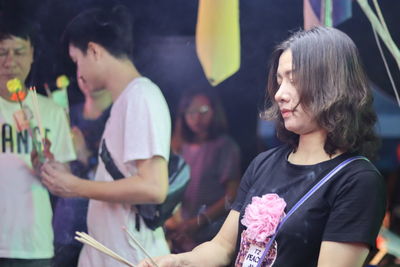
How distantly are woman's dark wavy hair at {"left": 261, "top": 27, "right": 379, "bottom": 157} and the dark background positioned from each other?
51.8 inches

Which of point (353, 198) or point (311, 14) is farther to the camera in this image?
point (311, 14)

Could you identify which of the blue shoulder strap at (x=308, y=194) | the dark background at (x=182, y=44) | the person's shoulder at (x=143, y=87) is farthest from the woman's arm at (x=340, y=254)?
the person's shoulder at (x=143, y=87)

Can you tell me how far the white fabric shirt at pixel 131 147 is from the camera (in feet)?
11.5

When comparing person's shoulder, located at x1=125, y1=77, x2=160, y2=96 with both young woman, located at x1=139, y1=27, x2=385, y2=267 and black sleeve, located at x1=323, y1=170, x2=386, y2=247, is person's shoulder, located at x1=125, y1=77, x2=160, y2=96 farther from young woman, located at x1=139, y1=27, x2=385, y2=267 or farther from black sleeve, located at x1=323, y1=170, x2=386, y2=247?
black sleeve, located at x1=323, y1=170, x2=386, y2=247

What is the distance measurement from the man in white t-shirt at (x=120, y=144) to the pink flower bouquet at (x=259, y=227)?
4.59ft

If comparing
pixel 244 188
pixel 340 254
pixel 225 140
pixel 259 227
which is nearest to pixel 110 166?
pixel 225 140

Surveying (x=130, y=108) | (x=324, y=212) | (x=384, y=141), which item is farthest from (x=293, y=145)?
(x=130, y=108)

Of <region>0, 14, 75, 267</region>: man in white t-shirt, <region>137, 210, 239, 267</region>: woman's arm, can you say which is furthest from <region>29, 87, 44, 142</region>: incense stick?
<region>137, 210, 239, 267</region>: woman's arm

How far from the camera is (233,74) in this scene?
348 cm

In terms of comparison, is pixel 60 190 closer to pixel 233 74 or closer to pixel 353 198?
pixel 233 74

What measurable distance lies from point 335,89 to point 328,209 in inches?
13.4

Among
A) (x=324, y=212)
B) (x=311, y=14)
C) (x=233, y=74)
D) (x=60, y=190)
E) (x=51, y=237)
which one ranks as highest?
(x=311, y=14)

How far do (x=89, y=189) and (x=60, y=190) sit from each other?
0.15 meters

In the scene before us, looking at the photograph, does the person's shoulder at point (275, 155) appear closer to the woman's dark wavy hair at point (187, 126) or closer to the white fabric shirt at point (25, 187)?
the woman's dark wavy hair at point (187, 126)
